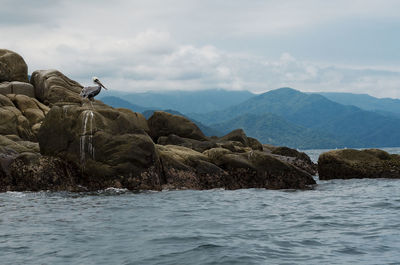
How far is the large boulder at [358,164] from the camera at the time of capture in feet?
88.2

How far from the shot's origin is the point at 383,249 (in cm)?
975

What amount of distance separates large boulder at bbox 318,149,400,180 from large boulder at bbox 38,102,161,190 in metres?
11.5

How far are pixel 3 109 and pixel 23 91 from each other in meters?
6.43

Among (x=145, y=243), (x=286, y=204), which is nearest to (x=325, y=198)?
(x=286, y=204)

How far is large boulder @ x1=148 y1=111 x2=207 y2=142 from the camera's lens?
3469 centimetres

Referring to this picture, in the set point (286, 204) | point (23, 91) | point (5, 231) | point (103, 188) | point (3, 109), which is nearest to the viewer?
point (5, 231)

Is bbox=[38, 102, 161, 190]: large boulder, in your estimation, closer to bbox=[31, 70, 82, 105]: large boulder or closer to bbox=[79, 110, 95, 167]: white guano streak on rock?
bbox=[79, 110, 95, 167]: white guano streak on rock

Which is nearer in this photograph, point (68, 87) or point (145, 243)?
point (145, 243)

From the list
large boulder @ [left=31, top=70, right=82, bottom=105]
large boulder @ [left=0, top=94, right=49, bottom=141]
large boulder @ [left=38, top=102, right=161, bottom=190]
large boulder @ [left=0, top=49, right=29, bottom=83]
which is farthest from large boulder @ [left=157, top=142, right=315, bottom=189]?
large boulder @ [left=0, top=49, right=29, bottom=83]

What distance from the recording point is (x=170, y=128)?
34.7m

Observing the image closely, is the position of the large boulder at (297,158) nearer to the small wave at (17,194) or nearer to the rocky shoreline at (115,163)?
the rocky shoreline at (115,163)

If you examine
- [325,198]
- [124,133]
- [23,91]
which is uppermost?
[23,91]

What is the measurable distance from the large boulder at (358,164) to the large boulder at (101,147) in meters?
11.5

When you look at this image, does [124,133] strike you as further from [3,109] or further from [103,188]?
[3,109]
